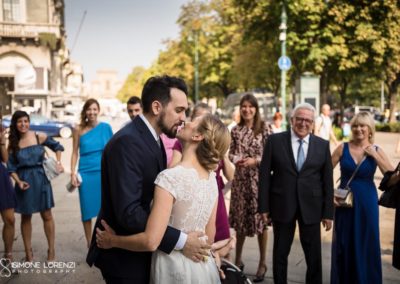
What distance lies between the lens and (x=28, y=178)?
5711mm

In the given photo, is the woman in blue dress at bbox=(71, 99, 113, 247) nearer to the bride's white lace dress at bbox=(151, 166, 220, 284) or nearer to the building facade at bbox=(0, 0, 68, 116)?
the bride's white lace dress at bbox=(151, 166, 220, 284)

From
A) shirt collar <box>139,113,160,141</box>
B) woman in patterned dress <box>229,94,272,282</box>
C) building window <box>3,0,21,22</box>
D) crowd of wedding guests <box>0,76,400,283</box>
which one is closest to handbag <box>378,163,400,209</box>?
crowd of wedding guests <box>0,76,400,283</box>

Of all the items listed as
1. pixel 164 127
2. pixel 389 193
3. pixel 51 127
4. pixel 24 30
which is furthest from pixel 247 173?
pixel 24 30

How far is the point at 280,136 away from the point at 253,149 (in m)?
0.91

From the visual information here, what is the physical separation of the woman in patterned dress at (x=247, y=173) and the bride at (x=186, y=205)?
2.93 metres

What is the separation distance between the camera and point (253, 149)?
5.55 m

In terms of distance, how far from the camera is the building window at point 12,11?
145ft

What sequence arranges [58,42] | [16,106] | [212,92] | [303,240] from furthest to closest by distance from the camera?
1. [212,92]
2. [58,42]
3. [16,106]
4. [303,240]

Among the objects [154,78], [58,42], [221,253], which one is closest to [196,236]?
[221,253]

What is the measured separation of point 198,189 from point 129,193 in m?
0.36

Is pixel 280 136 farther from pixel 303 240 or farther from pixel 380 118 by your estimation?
pixel 380 118

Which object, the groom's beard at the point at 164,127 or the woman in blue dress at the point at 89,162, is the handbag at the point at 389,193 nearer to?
the groom's beard at the point at 164,127

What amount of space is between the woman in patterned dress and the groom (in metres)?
2.89

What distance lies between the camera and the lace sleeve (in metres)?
2.35
